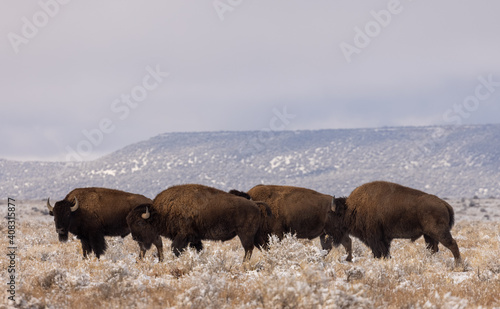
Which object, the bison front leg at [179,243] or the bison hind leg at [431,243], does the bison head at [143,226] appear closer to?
the bison front leg at [179,243]

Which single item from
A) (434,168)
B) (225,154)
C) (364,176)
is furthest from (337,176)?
(225,154)

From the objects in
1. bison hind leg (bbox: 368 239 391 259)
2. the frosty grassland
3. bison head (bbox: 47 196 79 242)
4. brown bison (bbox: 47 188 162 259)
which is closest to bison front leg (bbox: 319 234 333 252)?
bison hind leg (bbox: 368 239 391 259)

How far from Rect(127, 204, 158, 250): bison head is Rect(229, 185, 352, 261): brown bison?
1.98 meters

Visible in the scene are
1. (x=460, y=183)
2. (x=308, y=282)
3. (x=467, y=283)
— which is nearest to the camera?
(x=308, y=282)

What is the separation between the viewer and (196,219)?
1162 centimetres

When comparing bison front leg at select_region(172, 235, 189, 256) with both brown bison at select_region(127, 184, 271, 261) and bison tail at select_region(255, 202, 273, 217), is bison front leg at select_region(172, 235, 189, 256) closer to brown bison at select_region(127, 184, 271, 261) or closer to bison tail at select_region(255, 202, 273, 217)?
brown bison at select_region(127, 184, 271, 261)

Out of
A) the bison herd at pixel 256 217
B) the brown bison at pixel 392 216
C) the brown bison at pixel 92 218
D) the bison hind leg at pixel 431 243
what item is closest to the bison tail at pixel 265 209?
the bison herd at pixel 256 217

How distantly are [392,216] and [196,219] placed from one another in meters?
4.04

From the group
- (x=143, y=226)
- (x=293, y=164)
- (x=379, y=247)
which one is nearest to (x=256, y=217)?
(x=143, y=226)

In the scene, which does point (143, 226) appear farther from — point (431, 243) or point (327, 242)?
point (431, 243)

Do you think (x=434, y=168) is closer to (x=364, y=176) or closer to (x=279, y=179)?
(x=364, y=176)

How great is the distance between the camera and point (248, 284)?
8547mm

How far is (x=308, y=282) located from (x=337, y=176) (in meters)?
147

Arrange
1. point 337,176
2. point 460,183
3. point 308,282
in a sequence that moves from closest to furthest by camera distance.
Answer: point 308,282 < point 460,183 < point 337,176
